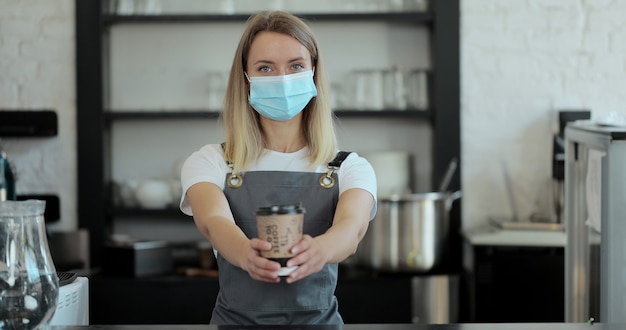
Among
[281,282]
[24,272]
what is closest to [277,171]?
[281,282]

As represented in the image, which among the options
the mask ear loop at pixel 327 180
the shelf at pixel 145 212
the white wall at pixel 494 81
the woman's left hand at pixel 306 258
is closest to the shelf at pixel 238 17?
the white wall at pixel 494 81

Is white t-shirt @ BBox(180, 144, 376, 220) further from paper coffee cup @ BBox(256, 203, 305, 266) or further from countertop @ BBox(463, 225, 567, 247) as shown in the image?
countertop @ BBox(463, 225, 567, 247)

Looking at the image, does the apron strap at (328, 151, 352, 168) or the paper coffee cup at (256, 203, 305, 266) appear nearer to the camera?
the paper coffee cup at (256, 203, 305, 266)

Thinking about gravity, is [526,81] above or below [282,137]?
above

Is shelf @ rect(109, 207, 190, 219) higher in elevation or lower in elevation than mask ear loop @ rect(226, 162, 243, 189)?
lower

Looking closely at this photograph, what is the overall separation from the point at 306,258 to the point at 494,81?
2.86 metres

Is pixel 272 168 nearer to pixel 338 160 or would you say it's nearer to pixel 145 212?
pixel 338 160

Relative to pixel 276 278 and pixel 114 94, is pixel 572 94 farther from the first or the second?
pixel 276 278

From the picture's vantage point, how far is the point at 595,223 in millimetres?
2682

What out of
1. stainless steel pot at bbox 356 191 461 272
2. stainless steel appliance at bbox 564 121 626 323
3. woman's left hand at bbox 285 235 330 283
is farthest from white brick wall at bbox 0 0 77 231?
woman's left hand at bbox 285 235 330 283

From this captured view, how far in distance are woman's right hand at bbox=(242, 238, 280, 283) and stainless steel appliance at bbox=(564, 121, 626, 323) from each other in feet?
3.54

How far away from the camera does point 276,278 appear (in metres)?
1.78

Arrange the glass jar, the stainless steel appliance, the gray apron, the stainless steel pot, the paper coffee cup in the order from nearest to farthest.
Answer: the glass jar → the paper coffee cup → the gray apron → the stainless steel appliance → the stainless steel pot

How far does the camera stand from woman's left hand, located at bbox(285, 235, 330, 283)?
1.77 meters
